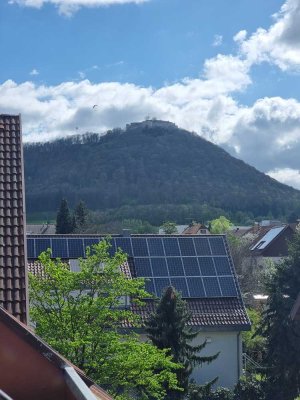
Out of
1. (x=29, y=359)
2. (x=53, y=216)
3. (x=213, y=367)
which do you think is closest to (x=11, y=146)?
(x=29, y=359)

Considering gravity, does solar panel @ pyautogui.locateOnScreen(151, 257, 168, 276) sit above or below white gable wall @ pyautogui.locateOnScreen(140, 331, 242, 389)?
above

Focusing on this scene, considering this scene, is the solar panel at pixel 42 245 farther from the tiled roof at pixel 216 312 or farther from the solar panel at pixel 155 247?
the tiled roof at pixel 216 312

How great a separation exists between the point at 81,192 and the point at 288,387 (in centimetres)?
11549

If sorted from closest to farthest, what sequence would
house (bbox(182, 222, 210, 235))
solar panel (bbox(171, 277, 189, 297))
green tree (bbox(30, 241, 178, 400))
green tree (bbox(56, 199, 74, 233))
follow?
green tree (bbox(30, 241, 178, 400)) < solar panel (bbox(171, 277, 189, 297)) < green tree (bbox(56, 199, 74, 233)) < house (bbox(182, 222, 210, 235))

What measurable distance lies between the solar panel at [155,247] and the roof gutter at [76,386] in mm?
23815

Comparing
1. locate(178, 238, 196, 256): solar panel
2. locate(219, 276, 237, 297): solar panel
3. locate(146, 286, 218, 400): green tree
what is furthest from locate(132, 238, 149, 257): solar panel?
locate(146, 286, 218, 400): green tree

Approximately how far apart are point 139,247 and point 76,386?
24.5 meters

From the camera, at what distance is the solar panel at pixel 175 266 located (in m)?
29.8

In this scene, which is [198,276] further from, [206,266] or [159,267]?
[159,267]

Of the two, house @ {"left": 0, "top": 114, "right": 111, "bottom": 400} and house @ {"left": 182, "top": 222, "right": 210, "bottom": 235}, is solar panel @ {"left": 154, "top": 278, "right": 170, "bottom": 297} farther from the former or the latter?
house @ {"left": 182, "top": 222, "right": 210, "bottom": 235}

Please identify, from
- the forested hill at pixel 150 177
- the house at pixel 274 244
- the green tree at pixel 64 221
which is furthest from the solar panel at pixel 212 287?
the forested hill at pixel 150 177

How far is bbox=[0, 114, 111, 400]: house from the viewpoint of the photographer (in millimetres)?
7270

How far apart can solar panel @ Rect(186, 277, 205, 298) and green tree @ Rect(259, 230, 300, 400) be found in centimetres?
337

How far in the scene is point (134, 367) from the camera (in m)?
12.7
